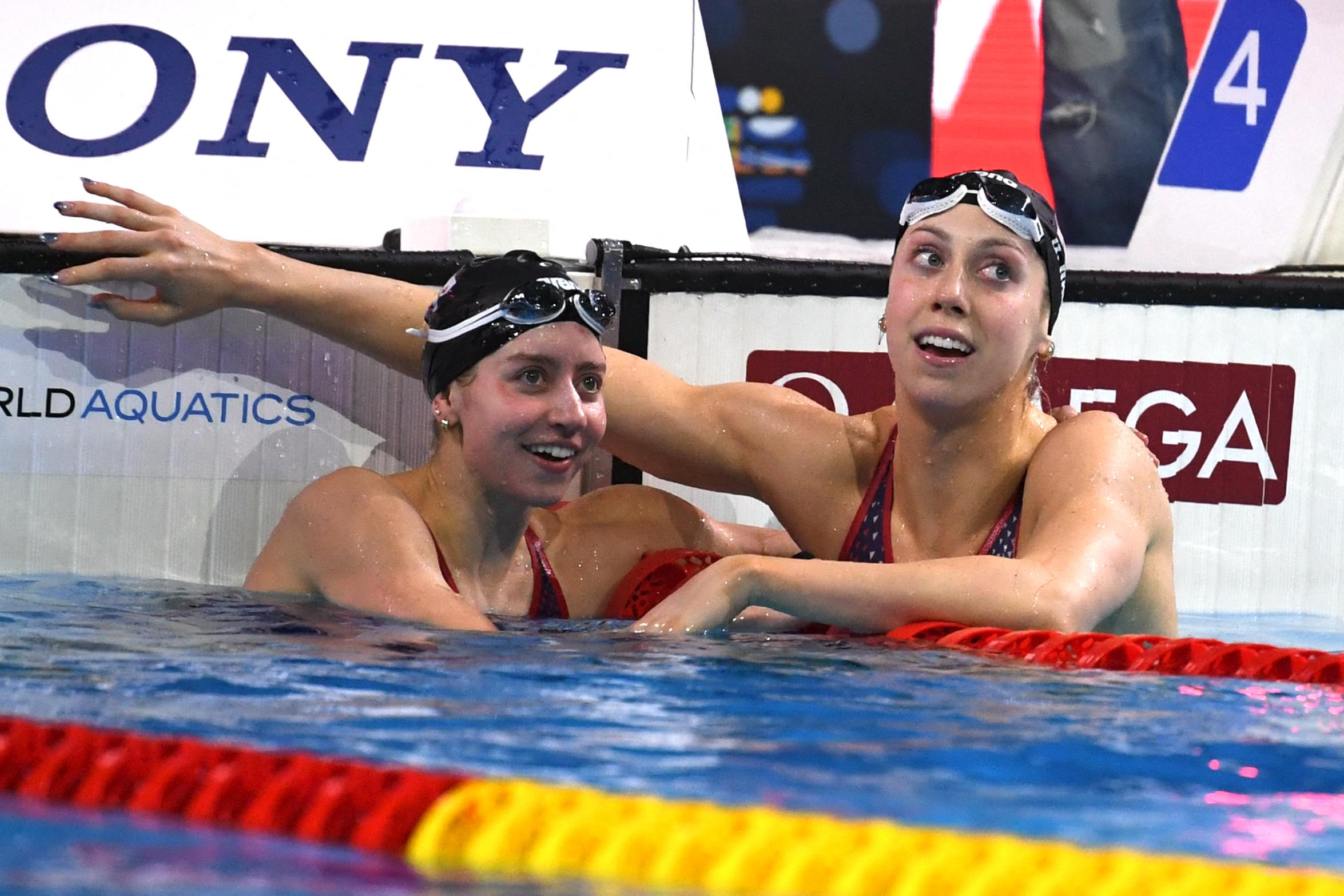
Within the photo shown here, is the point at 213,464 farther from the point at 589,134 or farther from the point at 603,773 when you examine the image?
the point at 603,773

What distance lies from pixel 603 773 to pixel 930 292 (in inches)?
68.7

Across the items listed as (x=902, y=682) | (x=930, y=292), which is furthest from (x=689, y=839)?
(x=930, y=292)

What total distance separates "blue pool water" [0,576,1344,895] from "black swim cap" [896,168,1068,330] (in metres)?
1.02

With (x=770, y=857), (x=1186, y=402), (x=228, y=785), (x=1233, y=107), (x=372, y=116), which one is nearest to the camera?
(x=770, y=857)

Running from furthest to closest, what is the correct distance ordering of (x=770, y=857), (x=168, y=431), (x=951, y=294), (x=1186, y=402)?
(x=1186, y=402), (x=168, y=431), (x=951, y=294), (x=770, y=857)

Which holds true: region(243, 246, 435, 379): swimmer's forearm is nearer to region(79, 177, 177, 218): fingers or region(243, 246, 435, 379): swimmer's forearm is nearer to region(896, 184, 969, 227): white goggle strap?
region(79, 177, 177, 218): fingers

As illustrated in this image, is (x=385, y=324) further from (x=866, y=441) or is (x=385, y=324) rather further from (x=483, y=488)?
(x=866, y=441)

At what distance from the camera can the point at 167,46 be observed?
458 centimetres

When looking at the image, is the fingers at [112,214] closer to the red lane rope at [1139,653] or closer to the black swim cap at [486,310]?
the black swim cap at [486,310]

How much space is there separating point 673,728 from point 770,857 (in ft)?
2.28

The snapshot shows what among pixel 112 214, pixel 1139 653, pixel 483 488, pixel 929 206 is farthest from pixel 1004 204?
pixel 112 214

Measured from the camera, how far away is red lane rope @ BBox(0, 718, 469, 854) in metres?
1.75

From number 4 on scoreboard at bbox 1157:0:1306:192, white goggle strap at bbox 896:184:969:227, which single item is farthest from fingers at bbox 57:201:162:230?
number 4 on scoreboard at bbox 1157:0:1306:192

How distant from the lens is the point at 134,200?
155 inches
